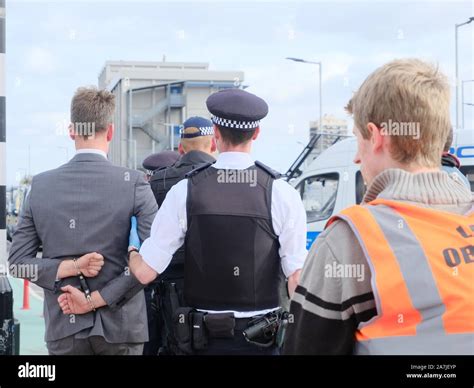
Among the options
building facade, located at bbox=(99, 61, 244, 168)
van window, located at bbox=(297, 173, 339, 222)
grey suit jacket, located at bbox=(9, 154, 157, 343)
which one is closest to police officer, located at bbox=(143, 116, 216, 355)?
grey suit jacket, located at bbox=(9, 154, 157, 343)

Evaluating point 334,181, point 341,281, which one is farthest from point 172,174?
point 334,181

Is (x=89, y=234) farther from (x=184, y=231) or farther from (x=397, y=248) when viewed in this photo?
(x=397, y=248)

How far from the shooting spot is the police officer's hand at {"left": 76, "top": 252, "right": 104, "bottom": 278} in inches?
115

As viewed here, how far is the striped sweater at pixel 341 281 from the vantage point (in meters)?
1.44

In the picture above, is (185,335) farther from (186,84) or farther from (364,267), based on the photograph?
(186,84)

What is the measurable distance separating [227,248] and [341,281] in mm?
1425

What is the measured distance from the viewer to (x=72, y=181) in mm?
3031

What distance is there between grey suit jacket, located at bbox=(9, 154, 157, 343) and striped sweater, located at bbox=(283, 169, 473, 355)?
1.57 meters

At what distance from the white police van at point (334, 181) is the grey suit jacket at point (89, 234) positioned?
18.5 feet

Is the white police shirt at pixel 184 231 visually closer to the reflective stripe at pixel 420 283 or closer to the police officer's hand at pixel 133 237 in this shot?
the police officer's hand at pixel 133 237

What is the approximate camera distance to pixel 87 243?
296cm

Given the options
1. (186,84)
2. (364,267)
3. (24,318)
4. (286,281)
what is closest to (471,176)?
(286,281)

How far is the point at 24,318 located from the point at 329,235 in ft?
29.7

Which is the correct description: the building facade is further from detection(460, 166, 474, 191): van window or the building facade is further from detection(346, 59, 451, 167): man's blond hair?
detection(346, 59, 451, 167): man's blond hair
